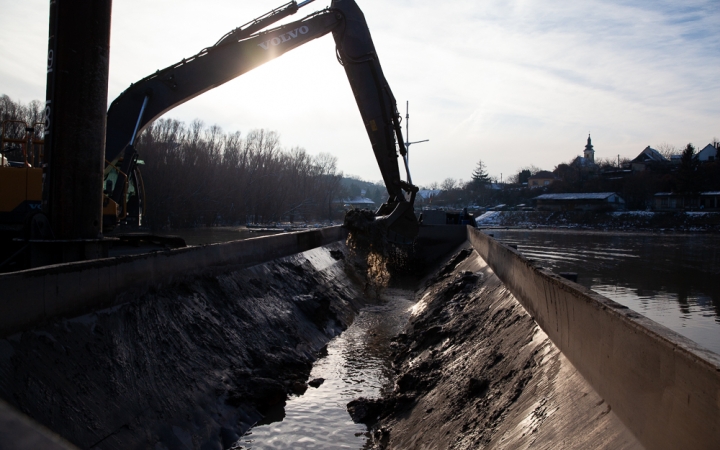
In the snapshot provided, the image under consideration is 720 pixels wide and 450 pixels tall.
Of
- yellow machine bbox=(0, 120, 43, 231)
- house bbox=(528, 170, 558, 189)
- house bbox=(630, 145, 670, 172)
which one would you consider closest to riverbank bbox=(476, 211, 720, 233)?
house bbox=(630, 145, 670, 172)

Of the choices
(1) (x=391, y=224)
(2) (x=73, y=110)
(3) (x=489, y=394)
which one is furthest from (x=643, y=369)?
(1) (x=391, y=224)

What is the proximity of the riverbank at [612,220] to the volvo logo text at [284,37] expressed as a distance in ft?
222

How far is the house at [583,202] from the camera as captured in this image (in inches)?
3329

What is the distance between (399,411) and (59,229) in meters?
4.14

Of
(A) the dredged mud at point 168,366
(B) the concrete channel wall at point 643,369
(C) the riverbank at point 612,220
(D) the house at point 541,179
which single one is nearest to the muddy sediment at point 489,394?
(B) the concrete channel wall at point 643,369

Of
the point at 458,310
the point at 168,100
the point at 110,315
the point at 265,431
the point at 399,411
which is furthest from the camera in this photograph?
the point at 168,100

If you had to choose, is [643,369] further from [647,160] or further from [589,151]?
[589,151]

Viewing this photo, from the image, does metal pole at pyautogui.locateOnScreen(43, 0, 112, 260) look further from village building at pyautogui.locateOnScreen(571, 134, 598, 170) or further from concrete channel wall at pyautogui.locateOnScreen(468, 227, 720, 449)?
village building at pyautogui.locateOnScreen(571, 134, 598, 170)

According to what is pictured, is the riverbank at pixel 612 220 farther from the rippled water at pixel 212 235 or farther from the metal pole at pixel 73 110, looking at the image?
the metal pole at pixel 73 110

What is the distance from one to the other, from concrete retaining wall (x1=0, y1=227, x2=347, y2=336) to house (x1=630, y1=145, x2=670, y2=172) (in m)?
96.8

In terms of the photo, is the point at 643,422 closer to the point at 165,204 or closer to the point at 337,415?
the point at 337,415

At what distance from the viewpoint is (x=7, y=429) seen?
170 cm

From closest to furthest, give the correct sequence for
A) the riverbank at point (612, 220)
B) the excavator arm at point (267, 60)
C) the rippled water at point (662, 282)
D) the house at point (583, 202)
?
the excavator arm at point (267, 60) → the rippled water at point (662, 282) → the riverbank at point (612, 220) → the house at point (583, 202)

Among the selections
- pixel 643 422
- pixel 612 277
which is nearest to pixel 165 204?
pixel 612 277
